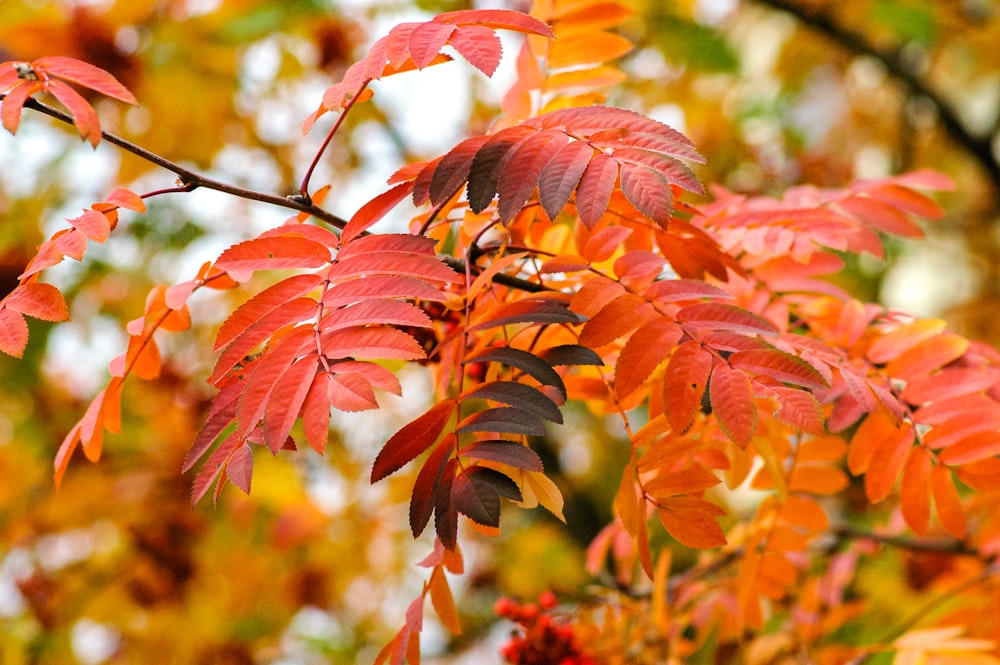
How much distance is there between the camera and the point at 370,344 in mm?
719

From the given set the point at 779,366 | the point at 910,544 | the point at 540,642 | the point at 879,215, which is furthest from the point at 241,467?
the point at 910,544

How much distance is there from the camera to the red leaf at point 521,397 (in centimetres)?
69

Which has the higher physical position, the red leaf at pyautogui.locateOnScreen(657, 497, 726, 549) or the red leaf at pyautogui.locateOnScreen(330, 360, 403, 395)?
the red leaf at pyautogui.locateOnScreen(330, 360, 403, 395)

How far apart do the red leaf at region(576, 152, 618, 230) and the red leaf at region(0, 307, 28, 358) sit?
0.51 meters

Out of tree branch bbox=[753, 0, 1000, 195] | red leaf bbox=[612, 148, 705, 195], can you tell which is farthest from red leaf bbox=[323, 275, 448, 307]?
tree branch bbox=[753, 0, 1000, 195]

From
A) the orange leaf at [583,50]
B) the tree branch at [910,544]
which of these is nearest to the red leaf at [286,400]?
the orange leaf at [583,50]

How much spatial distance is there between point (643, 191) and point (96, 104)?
2.51 m

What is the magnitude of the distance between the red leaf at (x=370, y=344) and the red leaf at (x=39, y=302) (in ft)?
0.89

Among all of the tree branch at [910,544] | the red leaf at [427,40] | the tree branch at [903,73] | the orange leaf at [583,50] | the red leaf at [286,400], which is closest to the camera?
the red leaf at [286,400]

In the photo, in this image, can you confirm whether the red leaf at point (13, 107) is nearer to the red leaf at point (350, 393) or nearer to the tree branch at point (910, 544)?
the red leaf at point (350, 393)

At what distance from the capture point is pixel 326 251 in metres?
0.82

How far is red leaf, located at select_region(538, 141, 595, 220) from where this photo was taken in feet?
2.39

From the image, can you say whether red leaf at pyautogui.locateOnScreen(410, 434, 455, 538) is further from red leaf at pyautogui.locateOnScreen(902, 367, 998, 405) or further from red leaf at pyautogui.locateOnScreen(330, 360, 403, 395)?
red leaf at pyautogui.locateOnScreen(902, 367, 998, 405)

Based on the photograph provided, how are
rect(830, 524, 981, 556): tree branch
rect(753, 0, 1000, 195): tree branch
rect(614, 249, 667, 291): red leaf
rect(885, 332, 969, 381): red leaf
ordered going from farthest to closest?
rect(753, 0, 1000, 195): tree branch → rect(830, 524, 981, 556): tree branch → rect(885, 332, 969, 381): red leaf → rect(614, 249, 667, 291): red leaf
